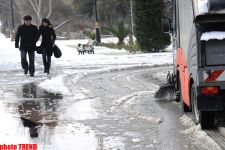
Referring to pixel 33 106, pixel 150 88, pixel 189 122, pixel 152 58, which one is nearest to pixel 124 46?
pixel 152 58

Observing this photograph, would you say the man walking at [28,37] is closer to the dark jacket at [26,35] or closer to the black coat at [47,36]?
the dark jacket at [26,35]

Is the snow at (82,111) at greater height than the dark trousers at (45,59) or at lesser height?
lesser

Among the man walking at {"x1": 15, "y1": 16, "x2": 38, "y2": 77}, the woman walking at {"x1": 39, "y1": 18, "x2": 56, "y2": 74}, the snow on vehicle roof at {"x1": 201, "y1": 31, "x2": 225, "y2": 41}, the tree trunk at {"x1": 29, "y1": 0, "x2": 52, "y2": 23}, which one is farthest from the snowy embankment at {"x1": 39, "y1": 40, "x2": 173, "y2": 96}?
the tree trunk at {"x1": 29, "y1": 0, "x2": 52, "y2": 23}

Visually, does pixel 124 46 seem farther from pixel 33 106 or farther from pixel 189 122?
pixel 189 122

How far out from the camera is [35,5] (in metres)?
87.6

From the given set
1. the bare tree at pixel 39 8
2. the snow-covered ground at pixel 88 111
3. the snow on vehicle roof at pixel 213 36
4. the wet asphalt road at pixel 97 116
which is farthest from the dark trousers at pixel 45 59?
the bare tree at pixel 39 8

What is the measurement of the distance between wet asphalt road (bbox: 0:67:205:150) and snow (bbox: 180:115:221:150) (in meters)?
0.12

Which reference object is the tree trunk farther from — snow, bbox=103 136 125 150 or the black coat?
snow, bbox=103 136 125 150

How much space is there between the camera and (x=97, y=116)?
9.62 m

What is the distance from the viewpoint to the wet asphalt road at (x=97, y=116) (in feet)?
24.4

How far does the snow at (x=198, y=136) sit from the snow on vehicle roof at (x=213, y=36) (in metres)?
1.29

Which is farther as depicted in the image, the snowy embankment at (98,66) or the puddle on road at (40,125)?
the snowy embankment at (98,66)

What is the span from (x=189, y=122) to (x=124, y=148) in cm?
181

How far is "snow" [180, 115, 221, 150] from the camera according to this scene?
→ 22.3ft
